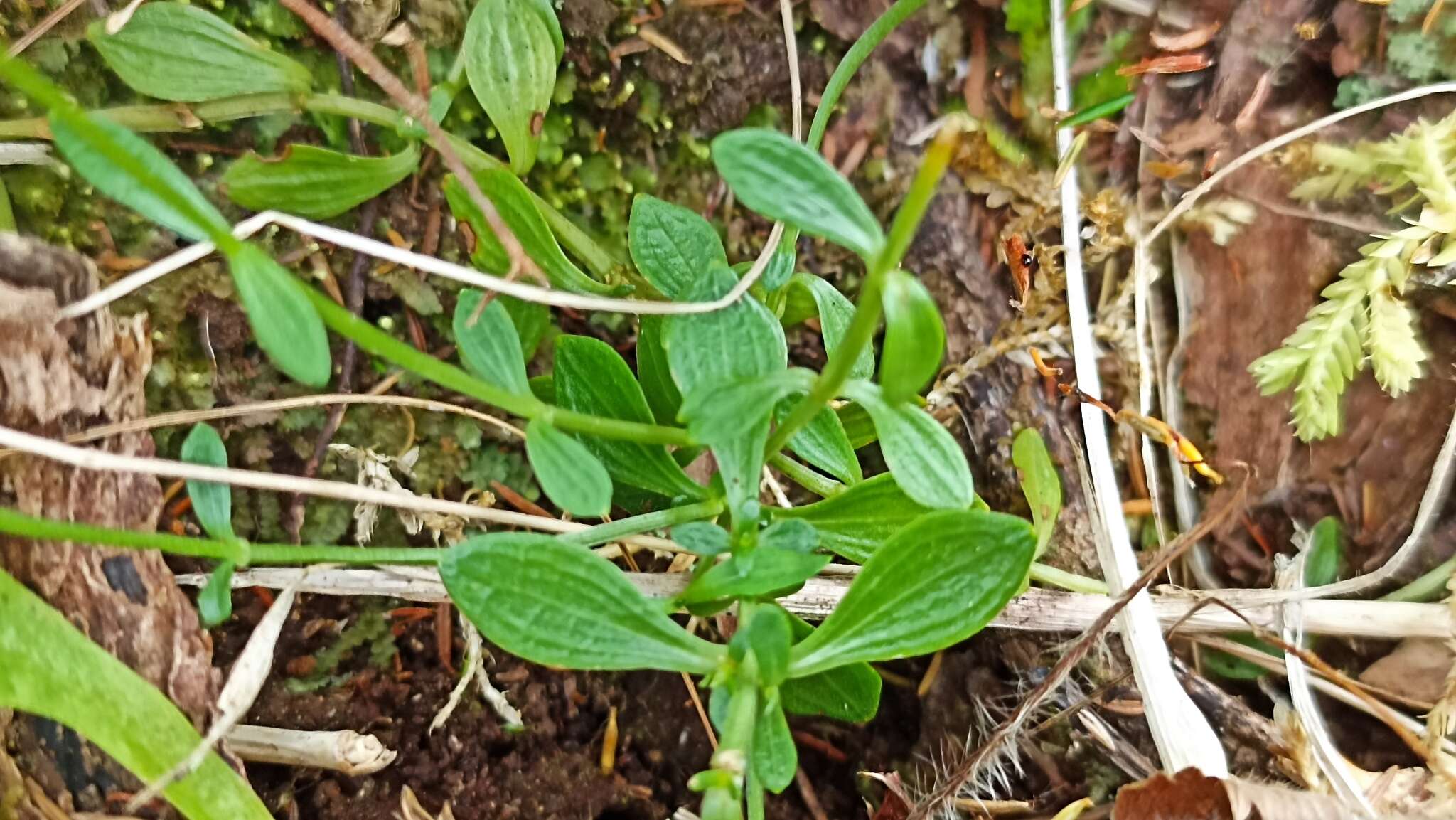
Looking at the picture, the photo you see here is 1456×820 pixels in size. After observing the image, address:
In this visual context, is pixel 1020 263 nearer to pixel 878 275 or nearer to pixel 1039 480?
pixel 1039 480

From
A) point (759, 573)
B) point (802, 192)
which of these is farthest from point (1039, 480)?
point (802, 192)

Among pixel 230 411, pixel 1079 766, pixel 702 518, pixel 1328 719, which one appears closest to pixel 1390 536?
pixel 1328 719

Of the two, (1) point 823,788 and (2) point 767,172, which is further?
(1) point 823,788

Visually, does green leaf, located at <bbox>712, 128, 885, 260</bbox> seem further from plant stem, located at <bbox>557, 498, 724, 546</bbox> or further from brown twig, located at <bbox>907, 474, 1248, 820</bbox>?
brown twig, located at <bbox>907, 474, 1248, 820</bbox>

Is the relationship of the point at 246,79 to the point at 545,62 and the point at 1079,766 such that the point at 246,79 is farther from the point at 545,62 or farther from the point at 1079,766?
the point at 1079,766

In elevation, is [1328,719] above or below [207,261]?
below

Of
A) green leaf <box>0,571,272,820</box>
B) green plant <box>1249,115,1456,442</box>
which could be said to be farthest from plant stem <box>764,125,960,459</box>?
green plant <box>1249,115,1456,442</box>
